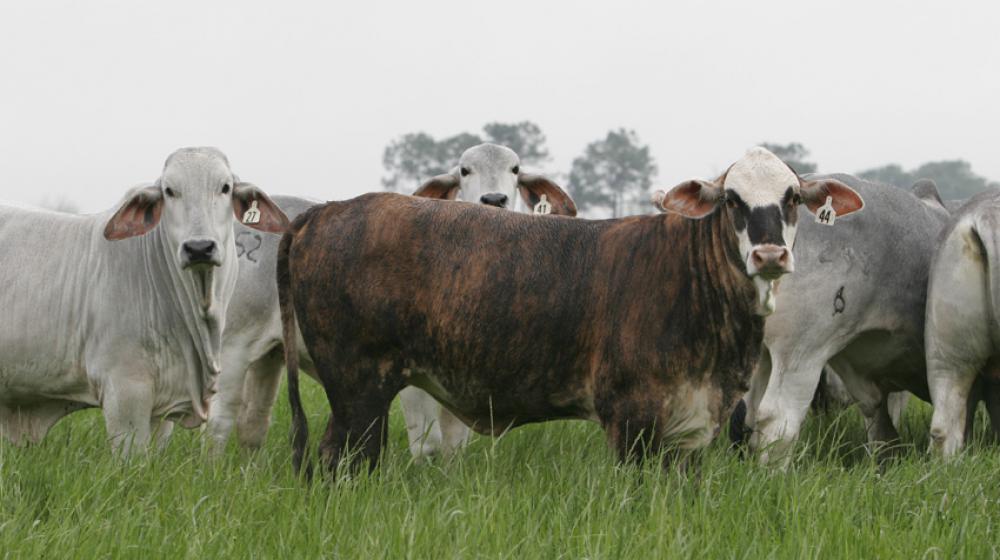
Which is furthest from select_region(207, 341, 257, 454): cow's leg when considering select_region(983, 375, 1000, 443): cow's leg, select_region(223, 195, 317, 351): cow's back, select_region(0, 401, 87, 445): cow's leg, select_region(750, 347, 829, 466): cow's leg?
select_region(983, 375, 1000, 443): cow's leg

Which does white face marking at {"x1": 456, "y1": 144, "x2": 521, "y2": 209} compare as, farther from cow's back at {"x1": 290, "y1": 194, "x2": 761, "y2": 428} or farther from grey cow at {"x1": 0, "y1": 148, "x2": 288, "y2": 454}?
cow's back at {"x1": 290, "y1": 194, "x2": 761, "y2": 428}

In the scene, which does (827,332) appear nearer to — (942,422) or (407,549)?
(942,422)

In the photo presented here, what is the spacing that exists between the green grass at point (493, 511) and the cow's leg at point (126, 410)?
15 cm

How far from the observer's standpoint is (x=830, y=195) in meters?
5.07

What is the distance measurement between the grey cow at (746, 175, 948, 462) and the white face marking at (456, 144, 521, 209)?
186cm

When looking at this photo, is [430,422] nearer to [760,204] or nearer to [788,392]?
[788,392]

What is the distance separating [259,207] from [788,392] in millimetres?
2855

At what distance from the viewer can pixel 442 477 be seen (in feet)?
17.5

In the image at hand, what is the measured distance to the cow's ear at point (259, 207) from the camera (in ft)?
18.7

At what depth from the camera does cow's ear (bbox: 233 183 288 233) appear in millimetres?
5715

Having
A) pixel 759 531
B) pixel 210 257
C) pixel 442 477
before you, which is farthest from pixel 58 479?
pixel 759 531

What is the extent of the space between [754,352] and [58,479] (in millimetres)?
2763

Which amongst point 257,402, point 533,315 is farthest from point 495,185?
point 533,315

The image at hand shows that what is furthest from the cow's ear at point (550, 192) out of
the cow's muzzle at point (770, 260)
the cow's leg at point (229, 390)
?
the cow's muzzle at point (770, 260)
